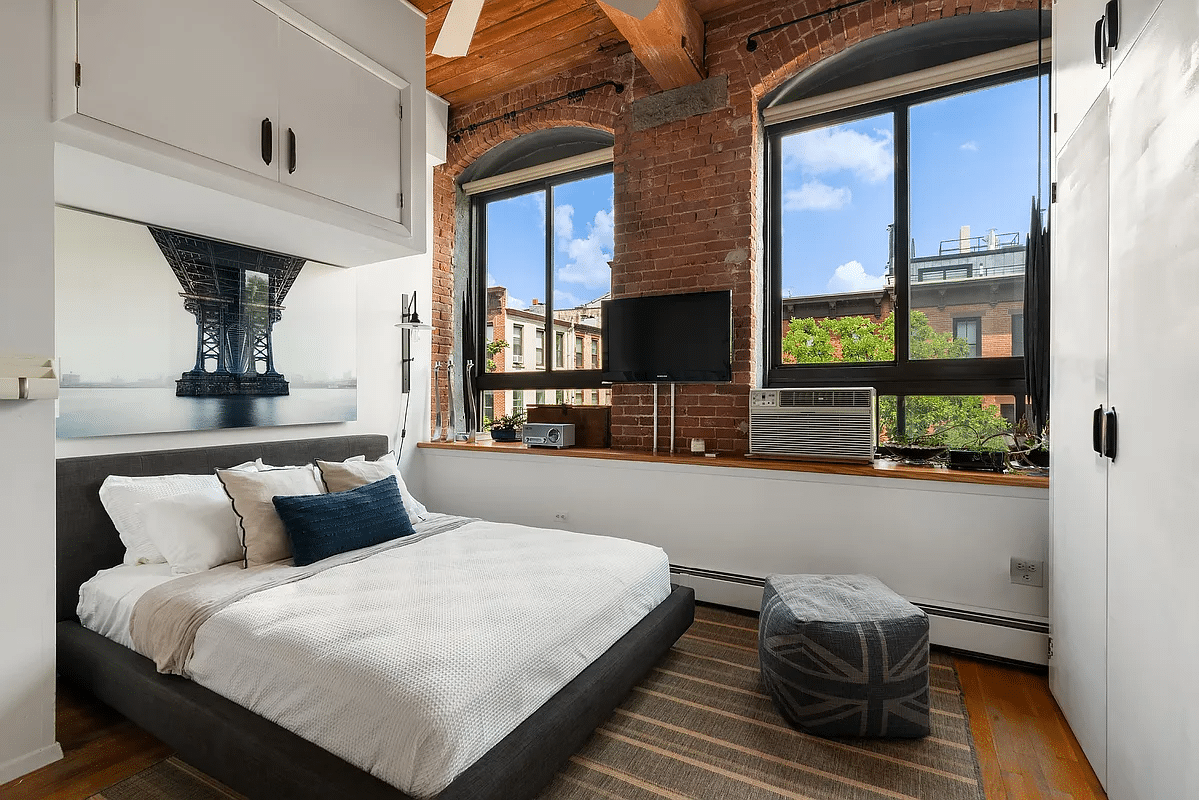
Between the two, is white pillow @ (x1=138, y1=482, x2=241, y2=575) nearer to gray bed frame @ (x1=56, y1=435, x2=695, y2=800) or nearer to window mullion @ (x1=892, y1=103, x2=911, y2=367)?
gray bed frame @ (x1=56, y1=435, x2=695, y2=800)

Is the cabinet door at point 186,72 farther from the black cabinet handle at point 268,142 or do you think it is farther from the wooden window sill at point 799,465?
the wooden window sill at point 799,465

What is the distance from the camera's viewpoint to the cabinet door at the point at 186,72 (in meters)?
1.92

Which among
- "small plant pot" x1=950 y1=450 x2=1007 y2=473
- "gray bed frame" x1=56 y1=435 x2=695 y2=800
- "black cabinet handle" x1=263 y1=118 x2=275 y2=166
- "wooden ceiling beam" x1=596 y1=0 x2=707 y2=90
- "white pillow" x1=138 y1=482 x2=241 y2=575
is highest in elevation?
"wooden ceiling beam" x1=596 y1=0 x2=707 y2=90

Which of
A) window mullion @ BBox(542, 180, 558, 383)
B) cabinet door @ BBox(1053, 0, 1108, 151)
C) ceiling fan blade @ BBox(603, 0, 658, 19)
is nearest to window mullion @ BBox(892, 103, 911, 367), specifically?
cabinet door @ BBox(1053, 0, 1108, 151)

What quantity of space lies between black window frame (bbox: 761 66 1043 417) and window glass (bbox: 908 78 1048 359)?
4cm

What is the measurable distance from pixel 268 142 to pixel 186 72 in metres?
0.33

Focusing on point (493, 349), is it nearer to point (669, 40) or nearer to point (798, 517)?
point (669, 40)

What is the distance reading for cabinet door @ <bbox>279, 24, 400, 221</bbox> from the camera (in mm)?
2473

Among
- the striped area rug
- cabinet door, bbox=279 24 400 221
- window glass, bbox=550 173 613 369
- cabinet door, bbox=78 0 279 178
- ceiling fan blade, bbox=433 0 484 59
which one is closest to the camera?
the striped area rug

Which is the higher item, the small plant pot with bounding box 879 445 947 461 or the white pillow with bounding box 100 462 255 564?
the small plant pot with bounding box 879 445 947 461

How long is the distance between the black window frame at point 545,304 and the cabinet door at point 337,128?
1.62 m

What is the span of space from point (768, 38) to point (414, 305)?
2792 mm

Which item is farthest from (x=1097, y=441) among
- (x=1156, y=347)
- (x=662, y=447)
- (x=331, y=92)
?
(x=331, y=92)

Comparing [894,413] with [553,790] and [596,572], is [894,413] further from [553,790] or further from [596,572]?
[553,790]
